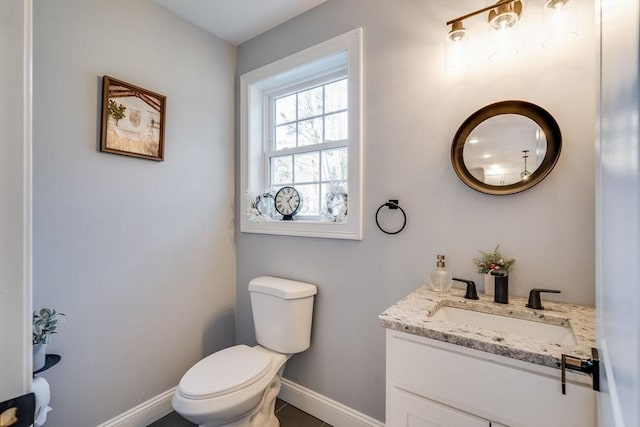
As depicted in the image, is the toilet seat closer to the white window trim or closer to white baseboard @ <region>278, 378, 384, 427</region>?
white baseboard @ <region>278, 378, 384, 427</region>

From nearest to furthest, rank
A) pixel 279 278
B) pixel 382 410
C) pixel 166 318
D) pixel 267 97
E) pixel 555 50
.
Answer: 1. pixel 555 50
2. pixel 382 410
3. pixel 166 318
4. pixel 279 278
5. pixel 267 97

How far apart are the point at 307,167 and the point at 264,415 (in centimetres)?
149

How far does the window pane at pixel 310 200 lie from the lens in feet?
6.48

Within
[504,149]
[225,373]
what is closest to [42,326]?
[225,373]

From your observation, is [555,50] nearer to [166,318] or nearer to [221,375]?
[221,375]

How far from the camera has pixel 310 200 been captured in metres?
2.01

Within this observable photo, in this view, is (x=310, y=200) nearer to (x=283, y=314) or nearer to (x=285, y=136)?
(x=285, y=136)

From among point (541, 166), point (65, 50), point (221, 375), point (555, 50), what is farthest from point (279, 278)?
point (555, 50)

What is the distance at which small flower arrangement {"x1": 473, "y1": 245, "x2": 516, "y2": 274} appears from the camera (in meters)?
1.17

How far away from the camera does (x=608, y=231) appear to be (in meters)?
0.51

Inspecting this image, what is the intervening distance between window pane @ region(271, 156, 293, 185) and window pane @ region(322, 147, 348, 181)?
301mm

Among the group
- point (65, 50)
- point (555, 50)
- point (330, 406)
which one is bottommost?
point (330, 406)

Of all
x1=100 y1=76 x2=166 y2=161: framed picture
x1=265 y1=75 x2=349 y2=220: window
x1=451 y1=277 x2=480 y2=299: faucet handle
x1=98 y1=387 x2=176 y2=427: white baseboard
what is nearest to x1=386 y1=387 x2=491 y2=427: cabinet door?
x1=451 y1=277 x2=480 y2=299: faucet handle

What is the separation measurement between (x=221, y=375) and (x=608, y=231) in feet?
4.95
